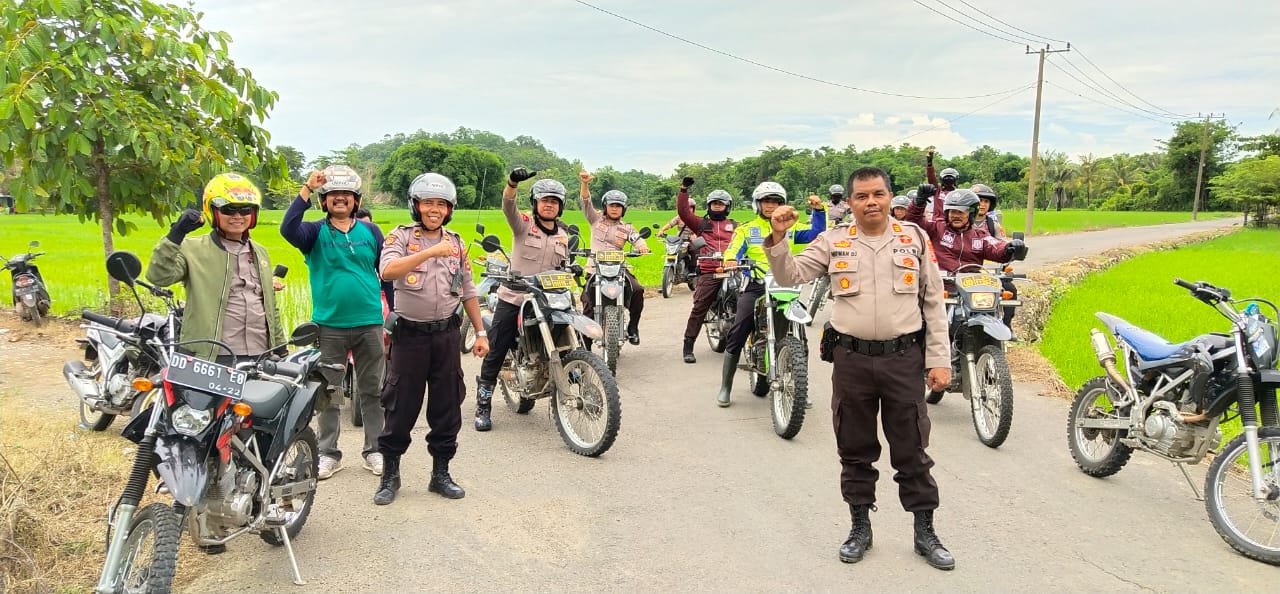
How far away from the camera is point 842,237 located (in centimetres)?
387

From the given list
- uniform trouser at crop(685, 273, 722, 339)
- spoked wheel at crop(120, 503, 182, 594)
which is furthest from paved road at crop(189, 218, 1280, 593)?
uniform trouser at crop(685, 273, 722, 339)

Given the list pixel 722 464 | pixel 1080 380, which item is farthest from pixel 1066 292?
pixel 722 464

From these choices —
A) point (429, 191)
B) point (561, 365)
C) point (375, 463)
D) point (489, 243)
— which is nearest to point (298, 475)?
point (375, 463)

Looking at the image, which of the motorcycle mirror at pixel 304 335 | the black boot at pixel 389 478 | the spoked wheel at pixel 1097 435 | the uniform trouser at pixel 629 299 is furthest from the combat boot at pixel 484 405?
the spoked wheel at pixel 1097 435

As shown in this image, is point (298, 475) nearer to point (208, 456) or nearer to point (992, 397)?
point (208, 456)

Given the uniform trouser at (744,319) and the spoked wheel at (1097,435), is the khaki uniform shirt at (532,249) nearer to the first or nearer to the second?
the uniform trouser at (744,319)

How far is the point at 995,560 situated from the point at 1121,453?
1591 mm

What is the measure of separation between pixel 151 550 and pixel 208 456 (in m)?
0.40

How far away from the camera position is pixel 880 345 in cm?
372

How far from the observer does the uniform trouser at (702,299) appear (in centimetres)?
828

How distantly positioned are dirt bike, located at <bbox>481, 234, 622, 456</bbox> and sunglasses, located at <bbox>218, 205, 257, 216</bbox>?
59.8 inches

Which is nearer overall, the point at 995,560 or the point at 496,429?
the point at 995,560

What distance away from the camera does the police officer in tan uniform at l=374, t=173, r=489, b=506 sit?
14.8ft

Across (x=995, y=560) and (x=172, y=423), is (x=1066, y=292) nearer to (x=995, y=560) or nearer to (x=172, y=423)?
(x=995, y=560)
